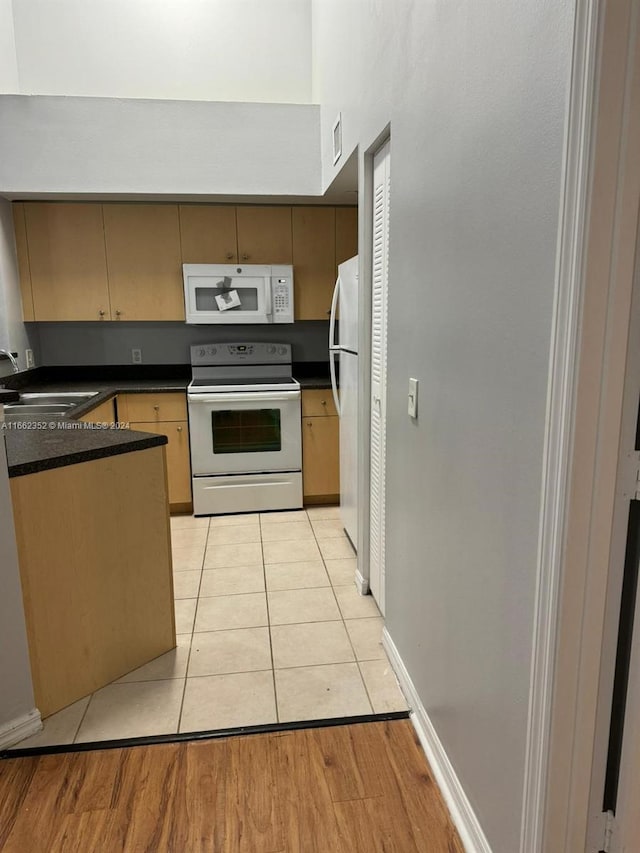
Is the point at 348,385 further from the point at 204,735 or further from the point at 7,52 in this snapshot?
the point at 7,52

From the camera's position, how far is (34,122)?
3.50 meters

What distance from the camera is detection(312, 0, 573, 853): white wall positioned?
108 cm

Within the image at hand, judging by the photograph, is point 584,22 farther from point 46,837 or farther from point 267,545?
point 267,545

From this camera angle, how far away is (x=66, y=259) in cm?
398

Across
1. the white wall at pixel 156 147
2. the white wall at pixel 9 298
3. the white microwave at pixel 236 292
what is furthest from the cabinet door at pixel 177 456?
the white wall at pixel 156 147

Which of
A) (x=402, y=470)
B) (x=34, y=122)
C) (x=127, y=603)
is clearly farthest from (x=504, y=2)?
(x=34, y=122)

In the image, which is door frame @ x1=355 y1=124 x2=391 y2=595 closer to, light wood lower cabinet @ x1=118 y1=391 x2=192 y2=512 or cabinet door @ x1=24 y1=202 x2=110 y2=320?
light wood lower cabinet @ x1=118 y1=391 x2=192 y2=512

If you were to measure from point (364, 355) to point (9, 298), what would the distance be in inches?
99.7

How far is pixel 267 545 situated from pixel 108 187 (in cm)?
240

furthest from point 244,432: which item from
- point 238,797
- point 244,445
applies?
point 238,797

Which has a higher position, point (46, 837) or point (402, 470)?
point (402, 470)

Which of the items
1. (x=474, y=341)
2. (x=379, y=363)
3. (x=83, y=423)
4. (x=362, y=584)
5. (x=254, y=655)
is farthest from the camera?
(x=362, y=584)

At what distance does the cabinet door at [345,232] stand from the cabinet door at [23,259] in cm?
212

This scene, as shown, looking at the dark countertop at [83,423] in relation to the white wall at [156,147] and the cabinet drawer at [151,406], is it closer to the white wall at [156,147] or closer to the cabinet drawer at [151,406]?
the cabinet drawer at [151,406]
